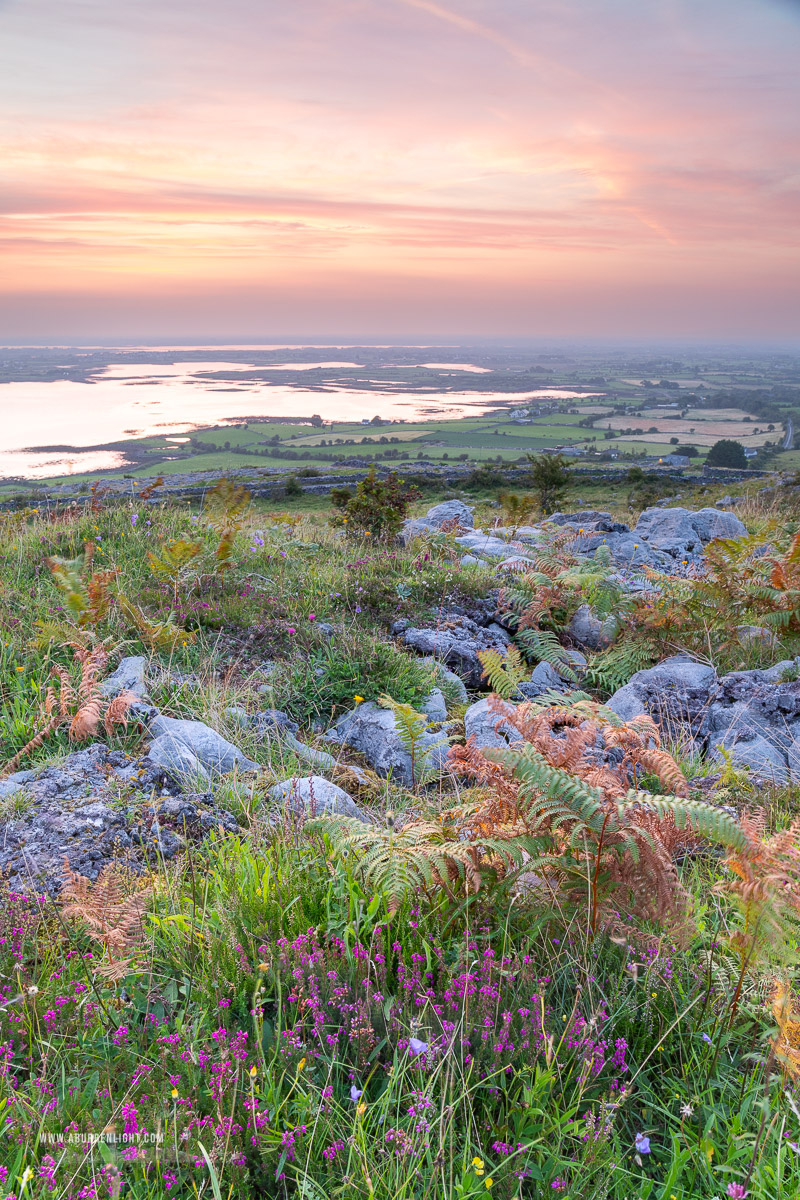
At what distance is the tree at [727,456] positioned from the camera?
7088 cm

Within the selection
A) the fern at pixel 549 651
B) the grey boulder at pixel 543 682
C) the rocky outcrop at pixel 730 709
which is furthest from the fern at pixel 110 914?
the fern at pixel 549 651

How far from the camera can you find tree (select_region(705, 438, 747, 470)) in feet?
233

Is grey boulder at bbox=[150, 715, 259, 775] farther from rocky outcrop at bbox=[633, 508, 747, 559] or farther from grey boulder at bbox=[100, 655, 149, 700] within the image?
rocky outcrop at bbox=[633, 508, 747, 559]

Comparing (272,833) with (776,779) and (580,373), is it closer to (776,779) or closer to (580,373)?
(776,779)

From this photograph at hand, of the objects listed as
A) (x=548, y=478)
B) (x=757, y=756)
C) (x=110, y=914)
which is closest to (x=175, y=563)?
(x=110, y=914)

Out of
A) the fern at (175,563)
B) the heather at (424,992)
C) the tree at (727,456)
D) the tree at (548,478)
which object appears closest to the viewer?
the heather at (424,992)

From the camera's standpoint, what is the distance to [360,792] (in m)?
4.25

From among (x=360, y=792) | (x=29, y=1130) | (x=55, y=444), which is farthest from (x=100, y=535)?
(x=55, y=444)

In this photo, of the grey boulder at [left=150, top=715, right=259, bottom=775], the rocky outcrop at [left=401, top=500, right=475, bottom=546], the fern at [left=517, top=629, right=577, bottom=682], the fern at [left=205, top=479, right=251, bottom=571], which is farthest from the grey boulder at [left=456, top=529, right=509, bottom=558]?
the grey boulder at [left=150, top=715, right=259, bottom=775]

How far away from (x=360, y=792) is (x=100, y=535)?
5147mm

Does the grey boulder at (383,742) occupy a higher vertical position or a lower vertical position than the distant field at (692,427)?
lower

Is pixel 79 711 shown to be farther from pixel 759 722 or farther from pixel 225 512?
pixel 759 722

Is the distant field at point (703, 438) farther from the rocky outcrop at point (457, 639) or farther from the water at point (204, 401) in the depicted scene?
the rocky outcrop at point (457, 639)

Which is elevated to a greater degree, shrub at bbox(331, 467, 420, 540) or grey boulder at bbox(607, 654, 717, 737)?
shrub at bbox(331, 467, 420, 540)
